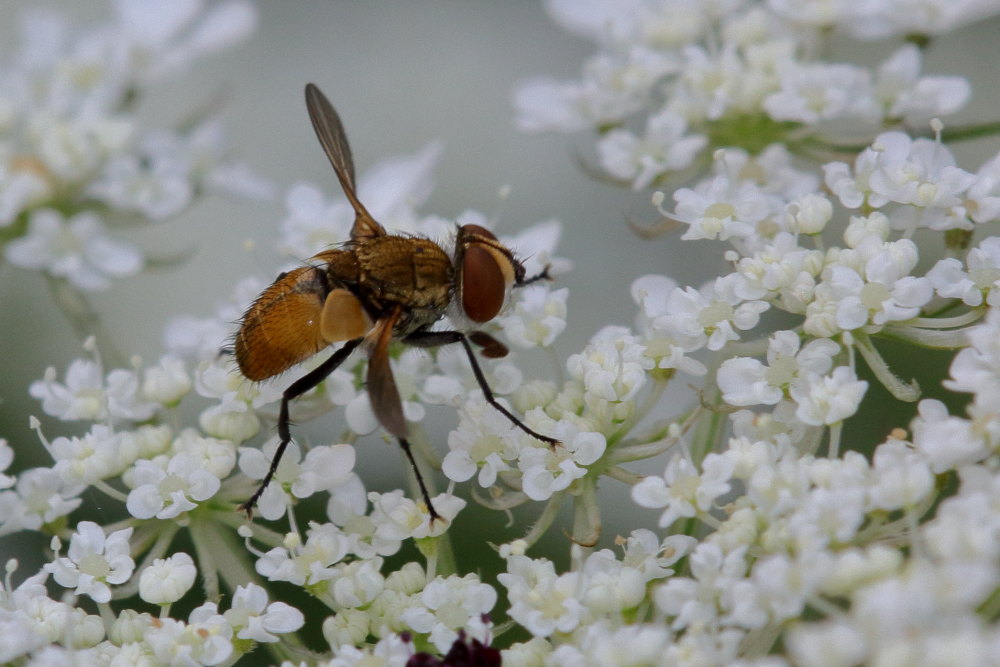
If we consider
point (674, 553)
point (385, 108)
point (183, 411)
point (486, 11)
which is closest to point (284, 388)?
point (183, 411)

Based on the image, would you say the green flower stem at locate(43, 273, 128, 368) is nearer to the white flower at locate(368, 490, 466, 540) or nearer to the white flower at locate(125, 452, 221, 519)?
the white flower at locate(125, 452, 221, 519)

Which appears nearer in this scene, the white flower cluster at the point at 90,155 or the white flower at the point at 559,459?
the white flower at the point at 559,459

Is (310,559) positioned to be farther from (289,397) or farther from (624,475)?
(624,475)

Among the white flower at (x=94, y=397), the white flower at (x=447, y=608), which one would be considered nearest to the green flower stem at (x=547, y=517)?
the white flower at (x=447, y=608)

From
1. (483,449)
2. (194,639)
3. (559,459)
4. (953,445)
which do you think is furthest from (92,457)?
(953,445)

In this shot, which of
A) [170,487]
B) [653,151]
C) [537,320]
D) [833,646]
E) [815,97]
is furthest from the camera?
[653,151]

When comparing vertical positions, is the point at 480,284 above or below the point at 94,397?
above

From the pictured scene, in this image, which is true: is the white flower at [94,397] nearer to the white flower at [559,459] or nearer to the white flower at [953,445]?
the white flower at [559,459]
